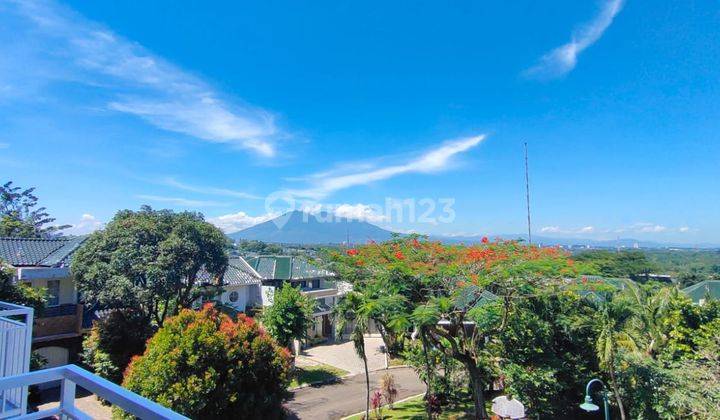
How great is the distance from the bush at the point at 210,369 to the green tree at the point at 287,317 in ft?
30.0

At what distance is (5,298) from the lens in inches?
476

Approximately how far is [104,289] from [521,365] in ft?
52.2

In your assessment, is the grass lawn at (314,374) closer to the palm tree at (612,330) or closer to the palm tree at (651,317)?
the palm tree at (612,330)

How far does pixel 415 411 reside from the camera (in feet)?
55.9

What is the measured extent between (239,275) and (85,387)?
92.7ft

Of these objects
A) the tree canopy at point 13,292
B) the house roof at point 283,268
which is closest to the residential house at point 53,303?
the tree canopy at point 13,292

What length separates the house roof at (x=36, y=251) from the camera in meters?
18.1

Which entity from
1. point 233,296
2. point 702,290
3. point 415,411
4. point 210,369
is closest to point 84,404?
point 210,369

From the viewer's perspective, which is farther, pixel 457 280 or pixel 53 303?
pixel 53 303

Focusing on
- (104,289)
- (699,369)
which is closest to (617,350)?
(699,369)

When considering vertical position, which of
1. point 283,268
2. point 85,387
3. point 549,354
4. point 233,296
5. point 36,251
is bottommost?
point 549,354

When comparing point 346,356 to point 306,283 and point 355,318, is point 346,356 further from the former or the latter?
point 355,318

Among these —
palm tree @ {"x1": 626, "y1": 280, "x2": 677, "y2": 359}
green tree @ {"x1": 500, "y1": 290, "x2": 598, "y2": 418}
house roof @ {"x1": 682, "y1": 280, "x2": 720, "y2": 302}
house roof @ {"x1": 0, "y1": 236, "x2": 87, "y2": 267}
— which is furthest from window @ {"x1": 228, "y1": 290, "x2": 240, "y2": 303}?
house roof @ {"x1": 682, "y1": 280, "x2": 720, "y2": 302}

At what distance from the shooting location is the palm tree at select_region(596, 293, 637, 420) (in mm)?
13633
